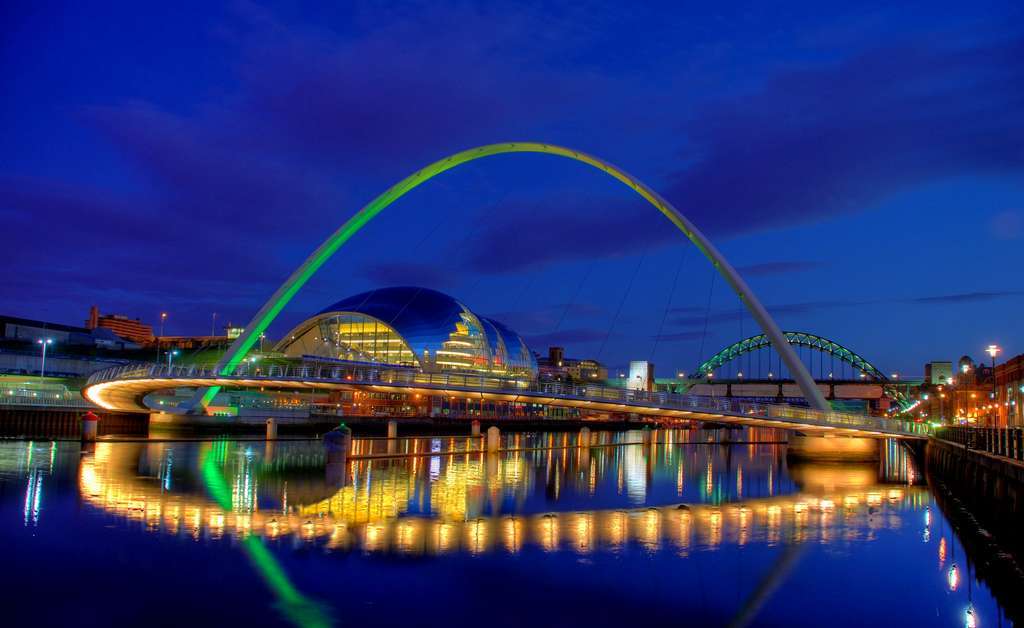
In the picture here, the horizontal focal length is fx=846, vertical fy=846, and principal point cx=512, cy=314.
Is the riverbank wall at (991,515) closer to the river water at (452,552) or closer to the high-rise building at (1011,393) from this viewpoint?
the river water at (452,552)

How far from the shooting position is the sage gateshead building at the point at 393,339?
97.5 metres

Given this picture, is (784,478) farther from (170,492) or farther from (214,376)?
(214,376)

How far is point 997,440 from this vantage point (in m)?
28.8

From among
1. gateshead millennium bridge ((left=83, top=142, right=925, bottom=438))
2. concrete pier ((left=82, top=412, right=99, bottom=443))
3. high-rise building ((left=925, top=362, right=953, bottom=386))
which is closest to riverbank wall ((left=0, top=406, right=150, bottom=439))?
gateshead millennium bridge ((left=83, top=142, right=925, bottom=438))

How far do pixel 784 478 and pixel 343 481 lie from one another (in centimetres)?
2197

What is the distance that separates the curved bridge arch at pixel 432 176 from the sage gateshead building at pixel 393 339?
1207 inches

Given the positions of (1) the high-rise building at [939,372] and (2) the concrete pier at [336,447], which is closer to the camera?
(2) the concrete pier at [336,447]

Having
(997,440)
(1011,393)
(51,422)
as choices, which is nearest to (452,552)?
(997,440)

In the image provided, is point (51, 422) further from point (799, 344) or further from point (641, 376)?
point (799, 344)

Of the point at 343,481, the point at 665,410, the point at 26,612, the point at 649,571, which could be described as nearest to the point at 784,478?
the point at 665,410

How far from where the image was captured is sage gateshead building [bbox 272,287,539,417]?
320 feet

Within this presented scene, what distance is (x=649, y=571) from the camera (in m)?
16.0

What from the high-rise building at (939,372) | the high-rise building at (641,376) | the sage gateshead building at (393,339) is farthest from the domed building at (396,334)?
the high-rise building at (939,372)

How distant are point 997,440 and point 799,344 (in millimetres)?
137825
